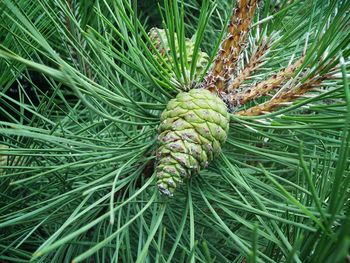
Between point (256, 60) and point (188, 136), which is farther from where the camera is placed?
point (256, 60)

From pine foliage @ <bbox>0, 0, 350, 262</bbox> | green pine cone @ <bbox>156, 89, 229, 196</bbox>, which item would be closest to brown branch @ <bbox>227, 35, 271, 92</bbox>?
pine foliage @ <bbox>0, 0, 350, 262</bbox>

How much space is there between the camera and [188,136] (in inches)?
19.0

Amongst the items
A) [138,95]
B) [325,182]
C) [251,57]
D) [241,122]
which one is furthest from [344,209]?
[138,95]

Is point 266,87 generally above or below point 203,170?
above

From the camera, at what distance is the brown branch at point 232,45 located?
544 mm

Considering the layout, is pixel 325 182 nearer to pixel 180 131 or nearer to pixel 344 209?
pixel 344 209

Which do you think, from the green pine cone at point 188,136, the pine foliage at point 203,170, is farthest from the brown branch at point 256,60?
the green pine cone at point 188,136

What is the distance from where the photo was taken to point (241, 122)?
1.76 ft

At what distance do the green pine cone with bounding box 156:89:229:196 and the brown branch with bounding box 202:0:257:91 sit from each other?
0.12ft

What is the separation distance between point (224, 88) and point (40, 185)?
12.9 inches

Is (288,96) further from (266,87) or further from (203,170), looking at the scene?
(203,170)

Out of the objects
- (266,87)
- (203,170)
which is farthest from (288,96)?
(203,170)

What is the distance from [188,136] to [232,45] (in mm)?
138

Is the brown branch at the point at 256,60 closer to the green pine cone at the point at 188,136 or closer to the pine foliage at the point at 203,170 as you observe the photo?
the pine foliage at the point at 203,170
